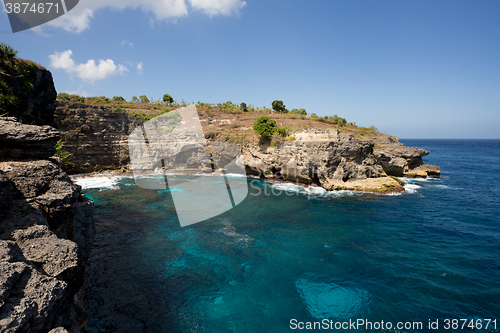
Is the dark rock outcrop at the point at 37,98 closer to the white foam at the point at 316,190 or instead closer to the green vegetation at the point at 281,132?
the white foam at the point at 316,190

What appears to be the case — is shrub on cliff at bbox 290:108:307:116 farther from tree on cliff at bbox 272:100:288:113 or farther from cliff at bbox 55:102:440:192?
cliff at bbox 55:102:440:192

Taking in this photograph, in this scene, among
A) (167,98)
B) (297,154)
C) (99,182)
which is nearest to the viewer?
(99,182)

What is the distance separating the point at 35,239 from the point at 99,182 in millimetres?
29296

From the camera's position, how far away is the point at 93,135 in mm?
34938

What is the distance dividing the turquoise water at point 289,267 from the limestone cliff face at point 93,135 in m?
17.0

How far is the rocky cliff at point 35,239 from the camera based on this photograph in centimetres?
429

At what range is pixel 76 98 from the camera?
49.4 m

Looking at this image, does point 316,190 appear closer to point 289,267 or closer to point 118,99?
point 289,267

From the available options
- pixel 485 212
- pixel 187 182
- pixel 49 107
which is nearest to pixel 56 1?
pixel 49 107

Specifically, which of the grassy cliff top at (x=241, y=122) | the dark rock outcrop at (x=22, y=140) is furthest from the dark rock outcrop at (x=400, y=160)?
the dark rock outcrop at (x=22, y=140)

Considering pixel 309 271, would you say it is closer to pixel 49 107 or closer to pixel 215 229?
pixel 215 229

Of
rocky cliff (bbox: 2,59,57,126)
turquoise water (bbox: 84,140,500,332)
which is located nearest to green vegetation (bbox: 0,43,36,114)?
rocky cliff (bbox: 2,59,57,126)

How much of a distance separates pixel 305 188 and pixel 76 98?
174 ft

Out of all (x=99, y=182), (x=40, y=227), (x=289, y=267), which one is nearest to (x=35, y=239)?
(x=40, y=227)
